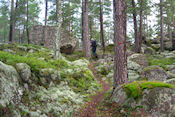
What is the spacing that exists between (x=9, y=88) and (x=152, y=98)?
4.07 meters

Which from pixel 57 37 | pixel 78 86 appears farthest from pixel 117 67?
pixel 57 37

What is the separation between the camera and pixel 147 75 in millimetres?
8695

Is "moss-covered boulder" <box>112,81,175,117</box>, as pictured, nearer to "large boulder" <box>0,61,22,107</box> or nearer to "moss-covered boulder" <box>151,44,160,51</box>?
"large boulder" <box>0,61,22,107</box>

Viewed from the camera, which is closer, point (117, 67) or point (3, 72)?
point (3, 72)

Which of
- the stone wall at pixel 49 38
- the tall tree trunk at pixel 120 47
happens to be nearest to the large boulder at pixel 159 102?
the tall tree trunk at pixel 120 47

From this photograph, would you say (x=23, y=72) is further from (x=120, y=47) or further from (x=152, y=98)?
(x=152, y=98)

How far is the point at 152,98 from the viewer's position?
4.09m

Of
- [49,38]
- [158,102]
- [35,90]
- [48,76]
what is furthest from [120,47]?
[49,38]

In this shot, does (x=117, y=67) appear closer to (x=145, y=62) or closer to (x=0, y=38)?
(x=145, y=62)

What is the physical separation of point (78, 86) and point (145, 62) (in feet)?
24.5

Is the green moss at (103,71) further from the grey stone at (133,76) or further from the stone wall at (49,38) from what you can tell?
the stone wall at (49,38)

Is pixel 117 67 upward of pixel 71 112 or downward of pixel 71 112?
upward

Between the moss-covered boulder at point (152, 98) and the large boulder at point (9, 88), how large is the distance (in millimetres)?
3424

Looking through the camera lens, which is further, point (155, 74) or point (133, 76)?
point (133, 76)
